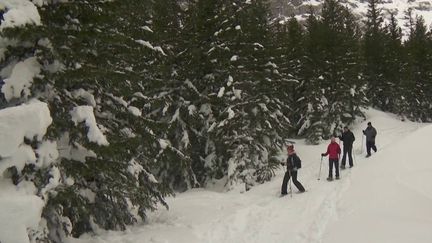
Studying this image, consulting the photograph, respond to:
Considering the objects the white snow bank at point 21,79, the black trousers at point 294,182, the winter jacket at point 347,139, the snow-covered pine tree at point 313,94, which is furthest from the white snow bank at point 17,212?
the snow-covered pine tree at point 313,94

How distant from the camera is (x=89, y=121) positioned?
9.68 metres

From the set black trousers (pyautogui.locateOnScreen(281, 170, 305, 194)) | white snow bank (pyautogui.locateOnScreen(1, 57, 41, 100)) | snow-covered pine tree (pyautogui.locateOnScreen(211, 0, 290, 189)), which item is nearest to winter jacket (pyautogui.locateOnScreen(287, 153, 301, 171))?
black trousers (pyautogui.locateOnScreen(281, 170, 305, 194))

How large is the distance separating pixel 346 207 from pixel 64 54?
850 centimetres

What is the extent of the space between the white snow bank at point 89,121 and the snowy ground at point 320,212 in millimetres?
2540

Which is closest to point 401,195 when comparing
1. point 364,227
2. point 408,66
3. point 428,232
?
point 364,227

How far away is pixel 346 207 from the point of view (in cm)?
1330

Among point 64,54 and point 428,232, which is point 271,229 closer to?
point 428,232

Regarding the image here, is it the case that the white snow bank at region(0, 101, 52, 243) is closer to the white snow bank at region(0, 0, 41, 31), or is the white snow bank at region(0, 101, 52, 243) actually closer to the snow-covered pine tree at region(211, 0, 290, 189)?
the white snow bank at region(0, 0, 41, 31)

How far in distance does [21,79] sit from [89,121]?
153 cm

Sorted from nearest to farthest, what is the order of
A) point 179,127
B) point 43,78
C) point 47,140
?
point 47,140 < point 43,78 < point 179,127

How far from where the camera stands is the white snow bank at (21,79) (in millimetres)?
8712

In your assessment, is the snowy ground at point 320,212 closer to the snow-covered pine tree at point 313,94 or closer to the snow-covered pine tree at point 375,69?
the snow-covered pine tree at point 313,94

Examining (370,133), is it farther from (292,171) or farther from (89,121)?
(89,121)

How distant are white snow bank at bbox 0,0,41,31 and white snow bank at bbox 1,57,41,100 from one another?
3.13 feet
